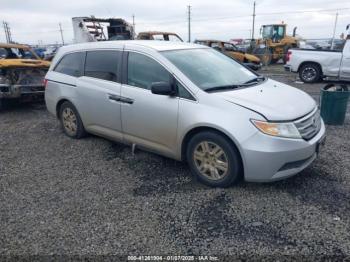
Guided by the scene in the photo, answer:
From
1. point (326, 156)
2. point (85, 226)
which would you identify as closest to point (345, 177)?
point (326, 156)

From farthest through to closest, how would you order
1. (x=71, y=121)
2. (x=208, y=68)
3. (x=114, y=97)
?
1. (x=71, y=121)
2. (x=114, y=97)
3. (x=208, y=68)

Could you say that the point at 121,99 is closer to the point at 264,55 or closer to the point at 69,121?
the point at 69,121

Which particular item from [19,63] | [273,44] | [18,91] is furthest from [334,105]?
[273,44]

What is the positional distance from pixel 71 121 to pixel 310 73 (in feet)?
32.9

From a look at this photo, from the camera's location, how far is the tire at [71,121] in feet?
18.0

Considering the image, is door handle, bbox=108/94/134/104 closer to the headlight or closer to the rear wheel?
the headlight

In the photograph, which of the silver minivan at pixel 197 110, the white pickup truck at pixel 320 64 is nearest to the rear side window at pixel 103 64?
the silver minivan at pixel 197 110

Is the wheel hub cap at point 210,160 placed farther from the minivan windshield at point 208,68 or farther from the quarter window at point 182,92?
the minivan windshield at point 208,68

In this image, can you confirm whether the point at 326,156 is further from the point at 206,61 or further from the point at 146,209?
the point at 146,209

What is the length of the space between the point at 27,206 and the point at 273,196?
109 inches

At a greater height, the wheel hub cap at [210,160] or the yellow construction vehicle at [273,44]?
the yellow construction vehicle at [273,44]

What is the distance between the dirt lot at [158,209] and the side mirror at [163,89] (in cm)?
111

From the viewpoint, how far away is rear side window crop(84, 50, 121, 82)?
15.2 feet

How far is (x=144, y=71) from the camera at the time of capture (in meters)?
4.29
